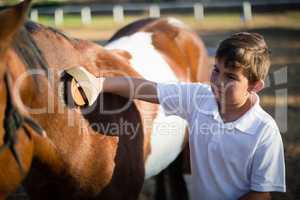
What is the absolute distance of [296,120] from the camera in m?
5.23

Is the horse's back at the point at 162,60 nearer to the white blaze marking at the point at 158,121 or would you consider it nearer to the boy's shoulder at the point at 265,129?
the white blaze marking at the point at 158,121

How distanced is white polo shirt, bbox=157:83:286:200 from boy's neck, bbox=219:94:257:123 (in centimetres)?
2

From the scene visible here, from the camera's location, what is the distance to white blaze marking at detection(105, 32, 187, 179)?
2.41 m

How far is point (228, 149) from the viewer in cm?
185

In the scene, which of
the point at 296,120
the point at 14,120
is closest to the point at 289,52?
the point at 296,120

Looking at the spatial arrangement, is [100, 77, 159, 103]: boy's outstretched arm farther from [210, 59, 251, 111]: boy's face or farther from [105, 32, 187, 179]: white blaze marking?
[210, 59, 251, 111]: boy's face

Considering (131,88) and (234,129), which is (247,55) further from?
(131,88)

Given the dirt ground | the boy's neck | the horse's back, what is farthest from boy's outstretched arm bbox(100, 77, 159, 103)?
the dirt ground

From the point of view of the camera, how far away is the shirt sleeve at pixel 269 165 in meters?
1.78

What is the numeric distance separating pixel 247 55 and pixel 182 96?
17.9 inches

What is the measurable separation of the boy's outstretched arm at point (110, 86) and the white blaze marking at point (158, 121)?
300 mm

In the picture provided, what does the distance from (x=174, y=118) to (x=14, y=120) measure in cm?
130

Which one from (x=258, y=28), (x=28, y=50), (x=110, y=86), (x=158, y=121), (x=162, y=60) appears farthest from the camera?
(x=258, y=28)

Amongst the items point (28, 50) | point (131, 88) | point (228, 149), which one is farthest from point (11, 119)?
point (228, 149)
